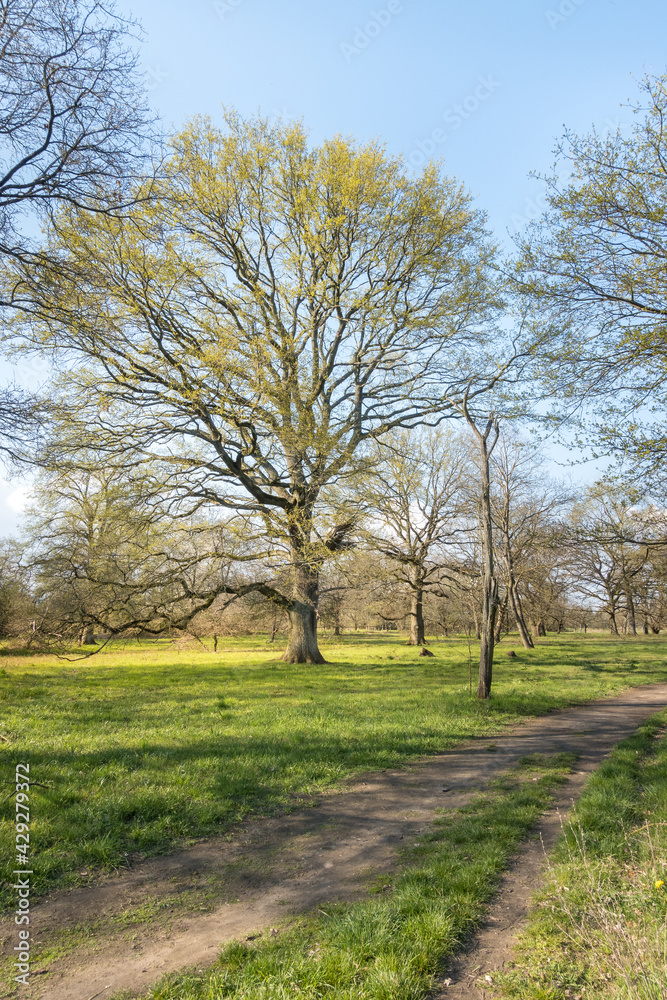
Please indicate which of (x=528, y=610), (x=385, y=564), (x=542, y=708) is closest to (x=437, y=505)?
(x=385, y=564)

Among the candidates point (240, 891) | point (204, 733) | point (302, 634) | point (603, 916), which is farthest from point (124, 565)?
point (603, 916)

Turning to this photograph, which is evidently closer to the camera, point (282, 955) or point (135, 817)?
point (282, 955)

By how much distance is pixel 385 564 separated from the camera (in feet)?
98.7

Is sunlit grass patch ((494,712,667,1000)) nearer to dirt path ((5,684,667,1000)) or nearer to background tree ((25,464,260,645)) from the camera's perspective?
dirt path ((5,684,667,1000))

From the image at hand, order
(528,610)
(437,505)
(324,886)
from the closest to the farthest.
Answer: (324,886) < (437,505) < (528,610)

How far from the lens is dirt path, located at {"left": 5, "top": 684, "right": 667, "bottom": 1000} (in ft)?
10.4

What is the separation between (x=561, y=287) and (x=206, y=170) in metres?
11.6

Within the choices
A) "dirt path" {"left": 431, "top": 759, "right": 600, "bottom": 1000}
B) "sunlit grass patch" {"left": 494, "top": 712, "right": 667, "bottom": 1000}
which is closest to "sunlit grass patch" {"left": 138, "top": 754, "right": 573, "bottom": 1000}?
"dirt path" {"left": 431, "top": 759, "right": 600, "bottom": 1000}

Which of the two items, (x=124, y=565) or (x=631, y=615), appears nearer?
(x=124, y=565)

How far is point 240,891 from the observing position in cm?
402

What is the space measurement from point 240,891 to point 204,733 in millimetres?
4549

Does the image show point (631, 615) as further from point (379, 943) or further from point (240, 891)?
point (379, 943)

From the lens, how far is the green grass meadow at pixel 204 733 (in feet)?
16.2

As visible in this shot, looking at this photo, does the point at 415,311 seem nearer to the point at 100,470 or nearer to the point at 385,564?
the point at 100,470
